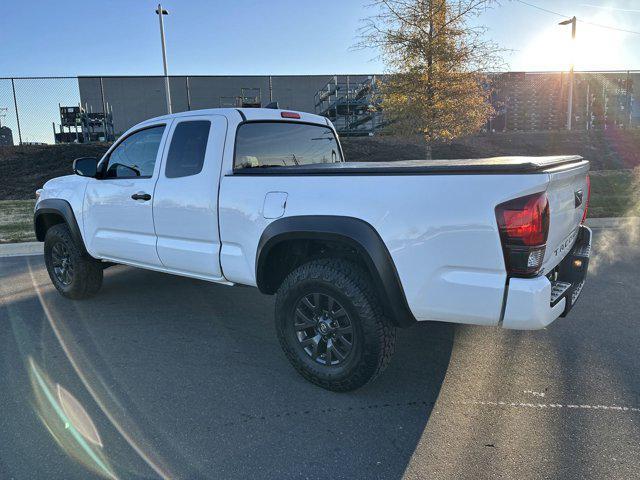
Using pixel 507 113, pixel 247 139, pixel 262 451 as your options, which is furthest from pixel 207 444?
pixel 507 113

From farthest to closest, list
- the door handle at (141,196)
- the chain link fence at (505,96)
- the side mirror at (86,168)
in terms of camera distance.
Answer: the chain link fence at (505,96) < the side mirror at (86,168) < the door handle at (141,196)

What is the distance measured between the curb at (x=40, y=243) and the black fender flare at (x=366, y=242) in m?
6.37

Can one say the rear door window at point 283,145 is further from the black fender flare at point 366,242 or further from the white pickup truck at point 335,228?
the black fender flare at point 366,242

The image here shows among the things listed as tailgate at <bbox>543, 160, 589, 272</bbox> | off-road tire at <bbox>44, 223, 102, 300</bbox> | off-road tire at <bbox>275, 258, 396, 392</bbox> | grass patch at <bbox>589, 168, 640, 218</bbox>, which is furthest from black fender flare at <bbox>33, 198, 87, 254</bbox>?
grass patch at <bbox>589, 168, 640, 218</bbox>

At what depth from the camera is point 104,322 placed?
4578mm

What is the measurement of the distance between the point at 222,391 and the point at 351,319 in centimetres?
100

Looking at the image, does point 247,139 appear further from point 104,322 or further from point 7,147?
point 7,147

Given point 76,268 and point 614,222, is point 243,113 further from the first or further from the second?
point 614,222

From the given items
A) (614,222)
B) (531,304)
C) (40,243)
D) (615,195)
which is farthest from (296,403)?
(615,195)

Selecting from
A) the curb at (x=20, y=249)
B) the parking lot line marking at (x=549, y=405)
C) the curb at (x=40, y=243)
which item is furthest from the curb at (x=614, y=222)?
the curb at (x=20, y=249)

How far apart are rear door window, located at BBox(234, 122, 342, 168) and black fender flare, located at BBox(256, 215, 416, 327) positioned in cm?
95

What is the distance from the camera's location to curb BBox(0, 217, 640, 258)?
25.7 ft

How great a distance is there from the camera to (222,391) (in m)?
3.27

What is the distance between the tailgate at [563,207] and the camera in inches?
106
